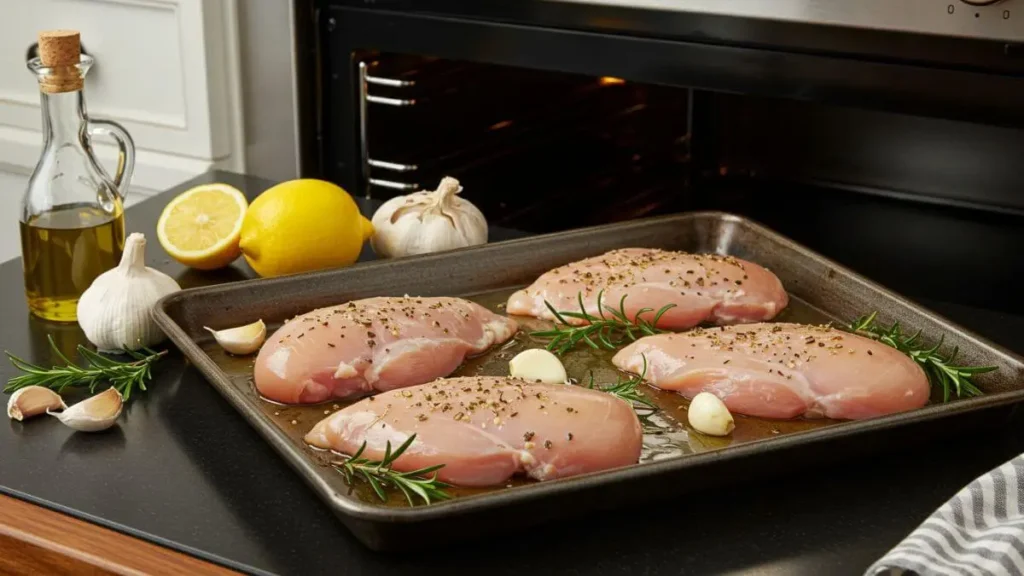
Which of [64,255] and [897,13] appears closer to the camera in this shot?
[64,255]

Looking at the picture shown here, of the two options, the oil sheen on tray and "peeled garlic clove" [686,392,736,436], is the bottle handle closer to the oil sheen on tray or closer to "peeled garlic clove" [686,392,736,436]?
the oil sheen on tray

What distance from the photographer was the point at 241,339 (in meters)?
1.27

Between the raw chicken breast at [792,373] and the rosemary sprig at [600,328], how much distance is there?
0.09m

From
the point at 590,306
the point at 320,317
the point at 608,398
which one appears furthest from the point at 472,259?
the point at 608,398

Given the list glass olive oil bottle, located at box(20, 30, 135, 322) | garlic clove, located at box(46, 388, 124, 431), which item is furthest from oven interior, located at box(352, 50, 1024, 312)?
garlic clove, located at box(46, 388, 124, 431)

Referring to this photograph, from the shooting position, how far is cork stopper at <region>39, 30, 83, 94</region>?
127cm

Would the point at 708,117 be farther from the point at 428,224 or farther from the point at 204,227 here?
the point at 204,227

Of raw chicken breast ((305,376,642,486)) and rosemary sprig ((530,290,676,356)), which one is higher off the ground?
raw chicken breast ((305,376,642,486))

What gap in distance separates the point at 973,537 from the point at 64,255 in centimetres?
97

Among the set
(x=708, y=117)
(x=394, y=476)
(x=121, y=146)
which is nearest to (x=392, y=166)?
(x=121, y=146)

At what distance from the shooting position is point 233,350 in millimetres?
1273

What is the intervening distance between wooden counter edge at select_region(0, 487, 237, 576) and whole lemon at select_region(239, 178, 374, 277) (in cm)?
49

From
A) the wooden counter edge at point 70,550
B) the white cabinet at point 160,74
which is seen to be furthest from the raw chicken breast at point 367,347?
the white cabinet at point 160,74

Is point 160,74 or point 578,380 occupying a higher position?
point 160,74
